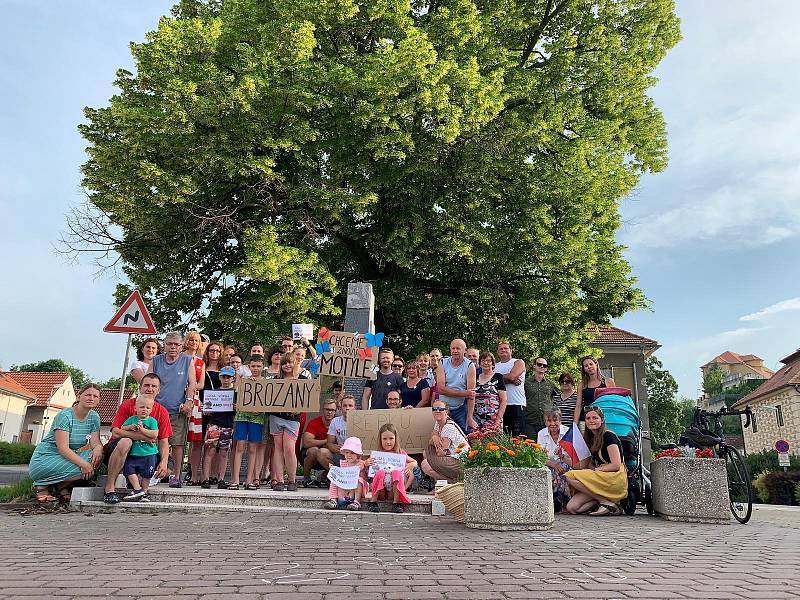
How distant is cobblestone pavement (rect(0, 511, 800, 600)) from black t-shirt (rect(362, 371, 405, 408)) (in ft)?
9.27

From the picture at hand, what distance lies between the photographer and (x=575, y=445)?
8.23m

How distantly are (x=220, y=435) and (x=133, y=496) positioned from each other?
1512 mm

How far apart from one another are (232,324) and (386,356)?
588cm

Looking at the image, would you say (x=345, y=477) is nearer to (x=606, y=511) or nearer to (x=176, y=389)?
(x=176, y=389)

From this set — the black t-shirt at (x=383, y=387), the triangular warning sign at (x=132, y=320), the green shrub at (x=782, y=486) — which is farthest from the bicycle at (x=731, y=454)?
the green shrub at (x=782, y=486)

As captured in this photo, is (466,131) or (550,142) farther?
(550,142)

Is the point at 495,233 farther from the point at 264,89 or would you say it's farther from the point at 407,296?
the point at 264,89

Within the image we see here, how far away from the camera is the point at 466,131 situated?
13875 millimetres

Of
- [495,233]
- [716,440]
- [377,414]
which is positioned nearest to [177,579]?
[377,414]

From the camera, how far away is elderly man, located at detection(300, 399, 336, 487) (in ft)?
30.9

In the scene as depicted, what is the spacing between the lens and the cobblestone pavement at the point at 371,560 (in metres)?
3.40

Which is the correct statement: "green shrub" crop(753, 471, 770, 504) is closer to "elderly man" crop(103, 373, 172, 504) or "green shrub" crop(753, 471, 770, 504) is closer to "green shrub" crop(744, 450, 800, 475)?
"green shrub" crop(744, 450, 800, 475)

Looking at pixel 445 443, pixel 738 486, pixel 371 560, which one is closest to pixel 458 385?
pixel 445 443

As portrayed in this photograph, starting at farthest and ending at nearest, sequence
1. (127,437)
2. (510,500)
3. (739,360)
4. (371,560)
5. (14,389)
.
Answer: (739,360) < (14,389) < (127,437) < (510,500) < (371,560)
